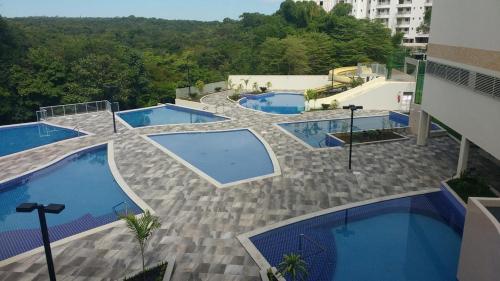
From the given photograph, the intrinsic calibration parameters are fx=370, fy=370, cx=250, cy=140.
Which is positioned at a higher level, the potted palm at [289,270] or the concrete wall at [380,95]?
the concrete wall at [380,95]

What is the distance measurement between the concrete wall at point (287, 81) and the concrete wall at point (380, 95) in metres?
12.3

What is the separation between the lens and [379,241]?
1424cm

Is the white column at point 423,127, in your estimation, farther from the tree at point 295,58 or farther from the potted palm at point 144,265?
the tree at point 295,58

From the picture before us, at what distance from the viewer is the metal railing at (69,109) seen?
3184cm

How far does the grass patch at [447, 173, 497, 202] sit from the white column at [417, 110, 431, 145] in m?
6.04

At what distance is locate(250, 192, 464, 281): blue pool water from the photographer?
12.5 meters

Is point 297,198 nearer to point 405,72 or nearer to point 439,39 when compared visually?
point 439,39

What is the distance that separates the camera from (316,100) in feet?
120

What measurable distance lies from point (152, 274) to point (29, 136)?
23114 mm

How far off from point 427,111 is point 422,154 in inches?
103

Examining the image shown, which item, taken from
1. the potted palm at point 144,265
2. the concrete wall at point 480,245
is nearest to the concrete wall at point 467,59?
the concrete wall at point 480,245

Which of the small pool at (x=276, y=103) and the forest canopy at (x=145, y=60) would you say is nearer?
the forest canopy at (x=145, y=60)

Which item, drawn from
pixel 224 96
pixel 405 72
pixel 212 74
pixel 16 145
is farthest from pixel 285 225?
pixel 212 74

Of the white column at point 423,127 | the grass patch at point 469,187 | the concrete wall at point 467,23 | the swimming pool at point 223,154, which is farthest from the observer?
the white column at point 423,127
